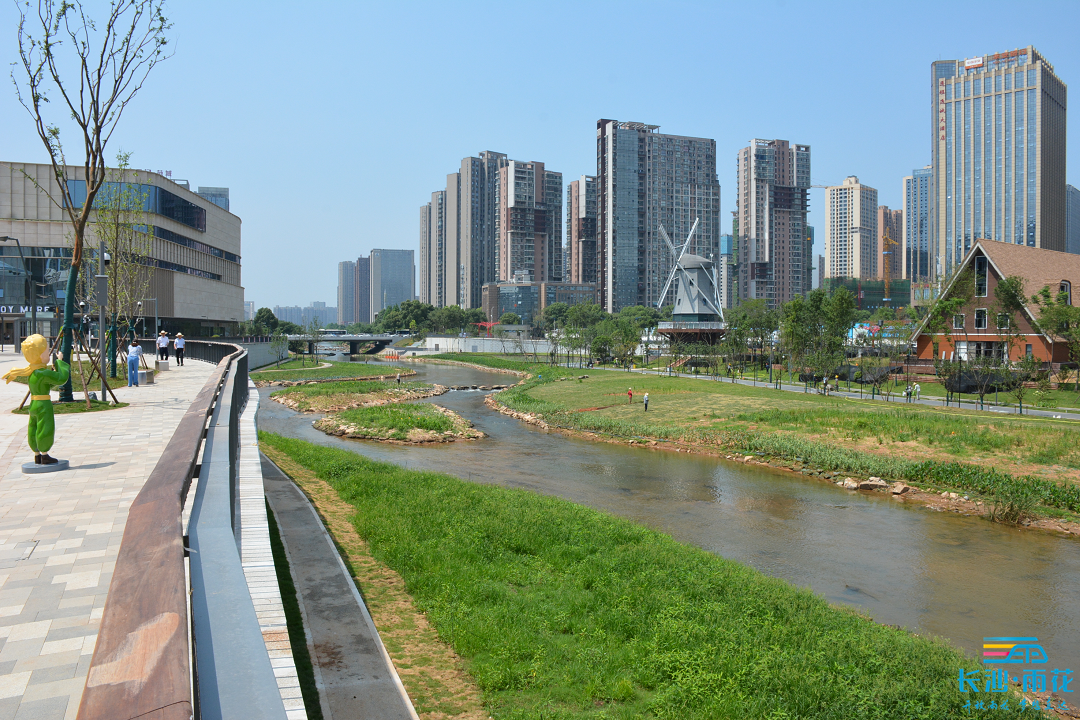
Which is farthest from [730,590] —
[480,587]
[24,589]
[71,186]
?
[71,186]

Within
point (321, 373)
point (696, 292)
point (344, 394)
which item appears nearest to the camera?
point (344, 394)

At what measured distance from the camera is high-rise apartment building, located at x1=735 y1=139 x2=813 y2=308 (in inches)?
6855

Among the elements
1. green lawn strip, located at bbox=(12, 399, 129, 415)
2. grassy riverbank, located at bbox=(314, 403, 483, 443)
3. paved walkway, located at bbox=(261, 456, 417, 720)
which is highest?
green lawn strip, located at bbox=(12, 399, 129, 415)

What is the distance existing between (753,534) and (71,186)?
65.1 meters

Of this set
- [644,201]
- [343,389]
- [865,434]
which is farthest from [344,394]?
[644,201]

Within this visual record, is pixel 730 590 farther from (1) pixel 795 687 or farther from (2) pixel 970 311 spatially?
(2) pixel 970 311

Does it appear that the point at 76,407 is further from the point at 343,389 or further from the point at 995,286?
the point at 995,286

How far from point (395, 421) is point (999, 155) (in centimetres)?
16819

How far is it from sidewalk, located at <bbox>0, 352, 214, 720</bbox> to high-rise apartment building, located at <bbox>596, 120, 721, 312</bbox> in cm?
14217

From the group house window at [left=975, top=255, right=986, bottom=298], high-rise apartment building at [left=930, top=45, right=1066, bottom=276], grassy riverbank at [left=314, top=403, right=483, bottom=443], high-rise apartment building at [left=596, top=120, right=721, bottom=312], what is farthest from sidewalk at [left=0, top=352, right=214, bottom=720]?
high-rise apartment building at [left=930, top=45, right=1066, bottom=276]

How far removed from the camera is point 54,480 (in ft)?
31.1

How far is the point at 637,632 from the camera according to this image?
949 cm

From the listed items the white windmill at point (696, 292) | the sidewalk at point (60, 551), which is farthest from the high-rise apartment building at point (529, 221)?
the sidewalk at point (60, 551)

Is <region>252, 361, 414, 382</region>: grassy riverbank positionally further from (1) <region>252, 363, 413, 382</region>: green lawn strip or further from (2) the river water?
(2) the river water
